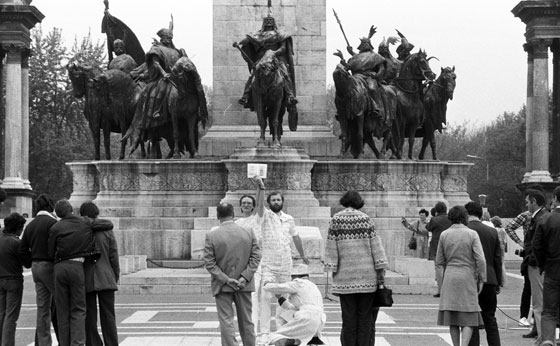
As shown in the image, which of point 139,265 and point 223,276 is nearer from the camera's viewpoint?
point 223,276

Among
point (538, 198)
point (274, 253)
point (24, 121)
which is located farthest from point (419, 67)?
point (24, 121)

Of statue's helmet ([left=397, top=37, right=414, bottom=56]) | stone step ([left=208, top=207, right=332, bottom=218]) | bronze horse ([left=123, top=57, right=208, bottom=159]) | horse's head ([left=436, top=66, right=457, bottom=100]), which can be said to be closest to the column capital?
statue's helmet ([left=397, top=37, right=414, bottom=56])

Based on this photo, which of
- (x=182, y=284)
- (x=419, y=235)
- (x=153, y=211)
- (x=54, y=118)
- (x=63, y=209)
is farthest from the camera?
(x=54, y=118)

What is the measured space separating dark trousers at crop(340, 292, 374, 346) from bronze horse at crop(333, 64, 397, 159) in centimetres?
2319

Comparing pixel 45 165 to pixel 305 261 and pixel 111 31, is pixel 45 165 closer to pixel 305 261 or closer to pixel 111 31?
pixel 111 31

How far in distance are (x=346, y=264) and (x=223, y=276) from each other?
1400 mm

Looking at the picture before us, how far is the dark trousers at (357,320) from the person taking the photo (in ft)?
48.4

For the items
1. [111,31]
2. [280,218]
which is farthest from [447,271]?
[111,31]

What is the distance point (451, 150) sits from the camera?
369 feet

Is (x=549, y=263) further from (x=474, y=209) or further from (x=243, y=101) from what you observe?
(x=243, y=101)

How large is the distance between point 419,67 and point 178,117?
24.9ft

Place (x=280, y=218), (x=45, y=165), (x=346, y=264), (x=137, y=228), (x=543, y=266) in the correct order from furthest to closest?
(x=45, y=165)
(x=137, y=228)
(x=280, y=218)
(x=543, y=266)
(x=346, y=264)

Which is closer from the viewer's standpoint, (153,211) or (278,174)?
(278,174)

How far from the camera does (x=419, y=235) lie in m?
32.7
